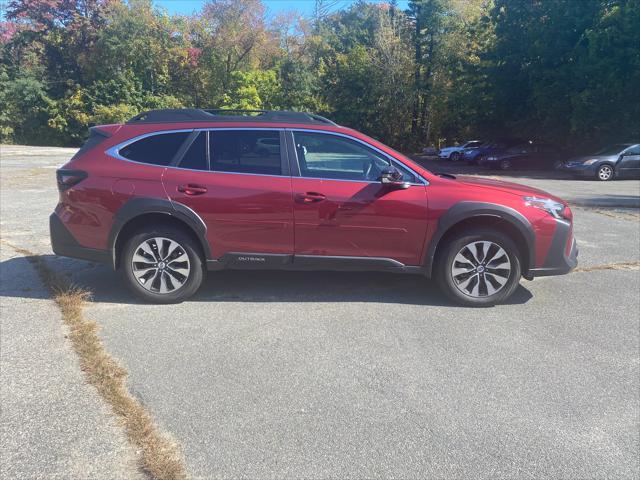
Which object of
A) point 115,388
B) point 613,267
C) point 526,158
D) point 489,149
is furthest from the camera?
point 489,149

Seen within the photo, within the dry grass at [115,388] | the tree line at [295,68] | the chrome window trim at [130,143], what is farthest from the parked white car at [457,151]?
the dry grass at [115,388]

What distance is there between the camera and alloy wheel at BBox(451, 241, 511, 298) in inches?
204

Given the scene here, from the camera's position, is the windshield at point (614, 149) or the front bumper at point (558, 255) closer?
the front bumper at point (558, 255)

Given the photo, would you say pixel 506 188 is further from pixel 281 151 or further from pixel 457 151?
pixel 457 151

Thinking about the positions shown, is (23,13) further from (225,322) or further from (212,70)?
(225,322)

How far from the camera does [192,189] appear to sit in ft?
16.6

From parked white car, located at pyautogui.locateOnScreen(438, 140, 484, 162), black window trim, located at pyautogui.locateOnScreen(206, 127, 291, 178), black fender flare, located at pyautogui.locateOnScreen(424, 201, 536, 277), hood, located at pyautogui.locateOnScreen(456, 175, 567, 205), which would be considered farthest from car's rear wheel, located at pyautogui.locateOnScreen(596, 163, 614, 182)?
black window trim, located at pyautogui.locateOnScreen(206, 127, 291, 178)

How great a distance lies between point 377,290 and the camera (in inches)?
224

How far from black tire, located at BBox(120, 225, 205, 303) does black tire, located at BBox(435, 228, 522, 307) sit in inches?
92.9

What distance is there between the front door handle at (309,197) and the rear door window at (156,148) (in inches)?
50.6

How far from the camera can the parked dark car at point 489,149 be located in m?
26.7

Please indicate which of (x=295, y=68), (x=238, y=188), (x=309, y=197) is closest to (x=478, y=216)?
(x=309, y=197)

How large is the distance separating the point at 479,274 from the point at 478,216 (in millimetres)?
565

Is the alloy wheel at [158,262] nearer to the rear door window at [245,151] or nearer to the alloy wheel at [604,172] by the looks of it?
the rear door window at [245,151]
